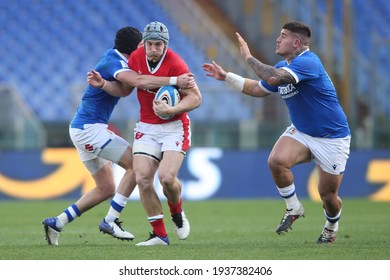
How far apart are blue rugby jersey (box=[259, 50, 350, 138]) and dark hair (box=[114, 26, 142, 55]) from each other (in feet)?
5.44

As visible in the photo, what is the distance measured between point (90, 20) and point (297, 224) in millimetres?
12656

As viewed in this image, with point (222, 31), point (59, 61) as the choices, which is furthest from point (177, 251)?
point (222, 31)

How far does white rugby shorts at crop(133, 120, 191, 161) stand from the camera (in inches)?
409

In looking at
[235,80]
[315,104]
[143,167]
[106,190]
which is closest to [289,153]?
[315,104]

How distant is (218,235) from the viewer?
12.1m

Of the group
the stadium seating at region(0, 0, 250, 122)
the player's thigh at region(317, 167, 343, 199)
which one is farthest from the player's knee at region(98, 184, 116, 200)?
the stadium seating at region(0, 0, 250, 122)

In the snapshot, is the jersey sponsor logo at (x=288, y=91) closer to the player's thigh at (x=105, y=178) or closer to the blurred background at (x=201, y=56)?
the player's thigh at (x=105, y=178)

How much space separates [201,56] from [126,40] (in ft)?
46.3

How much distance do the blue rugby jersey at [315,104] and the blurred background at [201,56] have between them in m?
10.0

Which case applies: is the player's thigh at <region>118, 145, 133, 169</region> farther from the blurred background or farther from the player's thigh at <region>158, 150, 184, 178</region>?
the blurred background

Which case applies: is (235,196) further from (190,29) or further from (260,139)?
(190,29)

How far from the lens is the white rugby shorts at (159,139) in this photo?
10383 millimetres

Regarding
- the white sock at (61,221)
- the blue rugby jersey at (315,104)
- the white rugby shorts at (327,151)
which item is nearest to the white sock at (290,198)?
the white rugby shorts at (327,151)

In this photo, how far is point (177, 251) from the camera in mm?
9625
